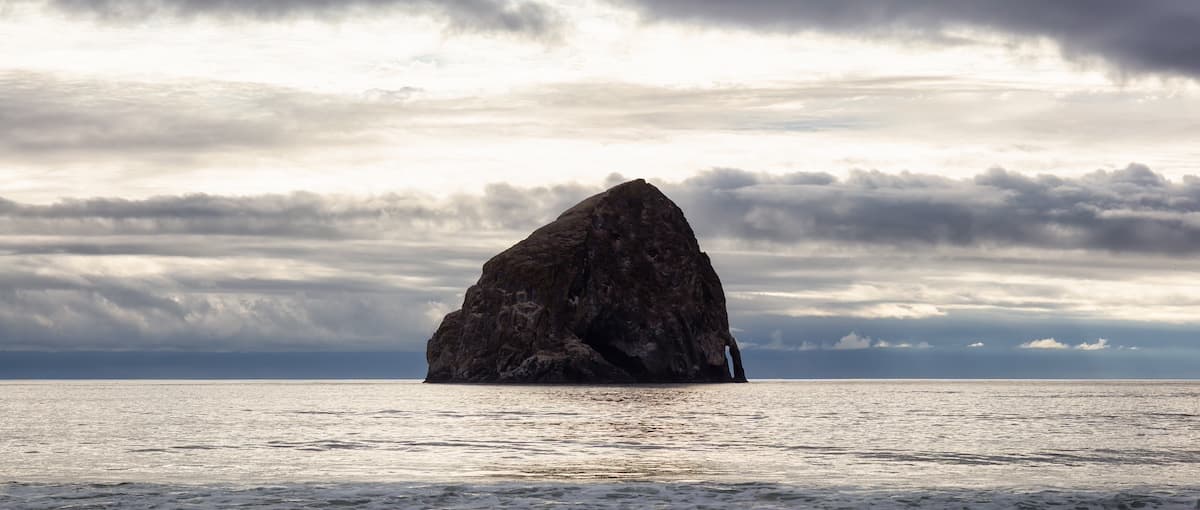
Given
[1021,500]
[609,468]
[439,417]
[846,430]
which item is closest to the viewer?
[1021,500]

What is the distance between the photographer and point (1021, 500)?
39.3 metres

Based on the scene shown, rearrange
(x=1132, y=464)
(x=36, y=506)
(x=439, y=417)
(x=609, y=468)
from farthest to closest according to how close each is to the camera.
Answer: (x=439, y=417) < (x=1132, y=464) < (x=609, y=468) < (x=36, y=506)

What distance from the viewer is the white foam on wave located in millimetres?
37406

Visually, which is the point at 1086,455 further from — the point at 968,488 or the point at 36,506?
the point at 36,506

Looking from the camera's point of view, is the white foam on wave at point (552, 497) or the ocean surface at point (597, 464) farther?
the ocean surface at point (597, 464)

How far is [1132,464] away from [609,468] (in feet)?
82.0

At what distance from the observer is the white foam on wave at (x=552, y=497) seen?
37.4 metres

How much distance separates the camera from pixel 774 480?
45438mm

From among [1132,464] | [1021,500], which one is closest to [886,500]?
[1021,500]

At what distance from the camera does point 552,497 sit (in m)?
38.9

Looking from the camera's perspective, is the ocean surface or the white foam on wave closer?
the white foam on wave

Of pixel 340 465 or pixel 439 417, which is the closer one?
pixel 340 465

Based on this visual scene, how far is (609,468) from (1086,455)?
26.2 metres

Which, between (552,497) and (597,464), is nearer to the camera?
(552,497)
